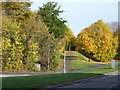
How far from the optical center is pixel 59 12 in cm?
5306

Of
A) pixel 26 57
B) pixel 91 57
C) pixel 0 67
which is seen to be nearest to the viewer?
pixel 0 67

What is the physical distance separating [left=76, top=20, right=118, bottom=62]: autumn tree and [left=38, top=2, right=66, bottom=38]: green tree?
543cm

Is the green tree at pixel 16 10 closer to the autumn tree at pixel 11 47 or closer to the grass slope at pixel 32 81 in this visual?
the autumn tree at pixel 11 47

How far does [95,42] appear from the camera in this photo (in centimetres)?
5519

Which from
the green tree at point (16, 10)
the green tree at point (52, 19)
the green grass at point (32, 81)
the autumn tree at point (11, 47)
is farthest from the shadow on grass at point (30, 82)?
the green tree at point (52, 19)

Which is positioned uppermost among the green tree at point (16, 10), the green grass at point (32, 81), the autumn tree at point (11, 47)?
the green tree at point (16, 10)

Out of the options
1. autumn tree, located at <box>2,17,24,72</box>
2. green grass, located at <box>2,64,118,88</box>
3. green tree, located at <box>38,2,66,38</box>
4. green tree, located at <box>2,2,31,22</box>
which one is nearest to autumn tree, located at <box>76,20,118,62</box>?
green tree, located at <box>38,2,66,38</box>

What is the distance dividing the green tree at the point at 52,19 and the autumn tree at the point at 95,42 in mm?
5431

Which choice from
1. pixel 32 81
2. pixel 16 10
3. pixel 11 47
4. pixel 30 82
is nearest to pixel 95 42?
pixel 16 10

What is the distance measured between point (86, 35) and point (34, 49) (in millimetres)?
21797

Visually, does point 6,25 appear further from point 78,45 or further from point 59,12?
point 78,45

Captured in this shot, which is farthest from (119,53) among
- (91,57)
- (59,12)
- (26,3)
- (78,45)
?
(26,3)

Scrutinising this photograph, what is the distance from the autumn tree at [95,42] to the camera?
5338 cm

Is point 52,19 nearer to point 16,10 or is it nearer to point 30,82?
point 16,10
